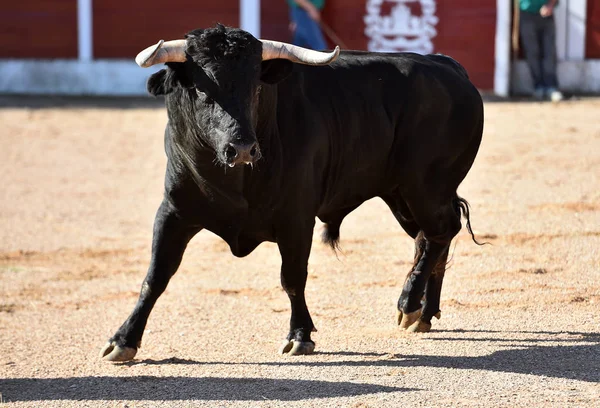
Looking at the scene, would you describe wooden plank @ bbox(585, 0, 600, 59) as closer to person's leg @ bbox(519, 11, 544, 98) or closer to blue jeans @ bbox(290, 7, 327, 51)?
person's leg @ bbox(519, 11, 544, 98)

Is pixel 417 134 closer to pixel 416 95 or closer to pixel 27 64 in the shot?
pixel 416 95

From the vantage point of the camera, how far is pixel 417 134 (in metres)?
5.25

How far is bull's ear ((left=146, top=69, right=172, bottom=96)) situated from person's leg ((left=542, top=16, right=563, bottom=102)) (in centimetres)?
936

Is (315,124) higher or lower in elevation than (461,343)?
higher

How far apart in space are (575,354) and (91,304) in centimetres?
255

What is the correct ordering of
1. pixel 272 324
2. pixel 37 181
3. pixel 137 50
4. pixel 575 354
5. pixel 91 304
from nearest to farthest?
1. pixel 575 354
2. pixel 272 324
3. pixel 91 304
4. pixel 37 181
5. pixel 137 50

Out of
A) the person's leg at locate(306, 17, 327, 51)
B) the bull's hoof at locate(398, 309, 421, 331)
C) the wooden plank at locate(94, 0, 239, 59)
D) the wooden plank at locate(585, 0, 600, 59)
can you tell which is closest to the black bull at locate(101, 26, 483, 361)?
the bull's hoof at locate(398, 309, 421, 331)

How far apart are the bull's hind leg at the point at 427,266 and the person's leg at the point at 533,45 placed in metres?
8.41

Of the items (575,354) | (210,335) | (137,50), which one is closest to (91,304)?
(210,335)

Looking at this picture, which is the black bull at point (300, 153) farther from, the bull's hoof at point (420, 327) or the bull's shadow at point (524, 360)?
the bull's shadow at point (524, 360)

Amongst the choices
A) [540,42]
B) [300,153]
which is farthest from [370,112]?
[540,42]

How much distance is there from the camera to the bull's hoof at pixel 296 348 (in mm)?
4824

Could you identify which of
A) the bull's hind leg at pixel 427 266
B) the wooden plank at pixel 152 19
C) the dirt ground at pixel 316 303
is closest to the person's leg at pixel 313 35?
the wooden plank at pixel 152 19

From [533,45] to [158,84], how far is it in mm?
9562
